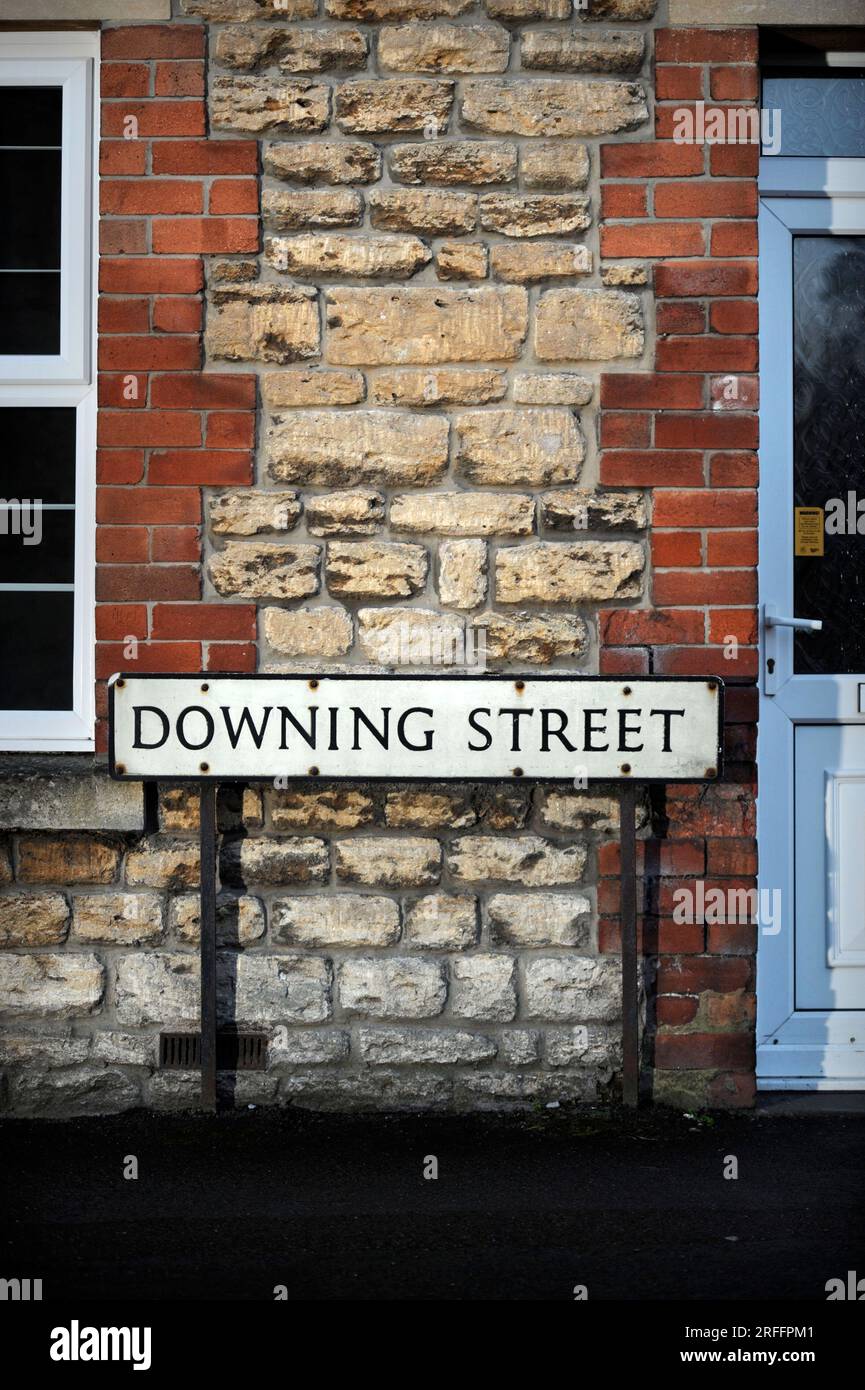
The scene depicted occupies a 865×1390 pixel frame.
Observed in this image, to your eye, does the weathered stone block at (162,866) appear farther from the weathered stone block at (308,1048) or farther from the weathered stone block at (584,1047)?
the weathered stone block at (584,1047)

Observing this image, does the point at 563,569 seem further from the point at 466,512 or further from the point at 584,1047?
the point at 584,1047

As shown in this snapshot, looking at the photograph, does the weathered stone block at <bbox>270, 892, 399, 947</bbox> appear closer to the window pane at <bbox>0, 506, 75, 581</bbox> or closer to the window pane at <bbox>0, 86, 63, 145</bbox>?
the window pane at <bbox>0, 506, 75, 581</bbox>

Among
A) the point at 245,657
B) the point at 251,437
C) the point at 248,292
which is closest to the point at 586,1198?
the point at 245,657

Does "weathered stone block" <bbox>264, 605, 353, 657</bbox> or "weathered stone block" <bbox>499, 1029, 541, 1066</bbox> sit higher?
"weathered stone block" <bbox>264, 605, 353, 657</bbox>

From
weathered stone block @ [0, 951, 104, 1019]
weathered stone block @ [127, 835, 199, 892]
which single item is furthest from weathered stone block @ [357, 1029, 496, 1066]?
weathered stone block @ [0, 951, 104, 1019]

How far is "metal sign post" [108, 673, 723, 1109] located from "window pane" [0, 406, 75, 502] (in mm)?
776

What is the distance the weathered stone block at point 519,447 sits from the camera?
3967 millimetres

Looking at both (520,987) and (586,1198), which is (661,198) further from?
(586,1198)

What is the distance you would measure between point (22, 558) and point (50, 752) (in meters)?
0.58

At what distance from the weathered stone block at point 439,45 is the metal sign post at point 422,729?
1776 mm

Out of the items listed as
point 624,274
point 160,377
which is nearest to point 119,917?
point 160,377

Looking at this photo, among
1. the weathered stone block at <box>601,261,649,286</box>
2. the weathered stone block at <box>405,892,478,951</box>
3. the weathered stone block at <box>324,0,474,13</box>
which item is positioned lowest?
the weathered stone block at <box>405,892,478,951</box>

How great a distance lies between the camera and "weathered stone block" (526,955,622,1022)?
397cm

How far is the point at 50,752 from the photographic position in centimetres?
407
